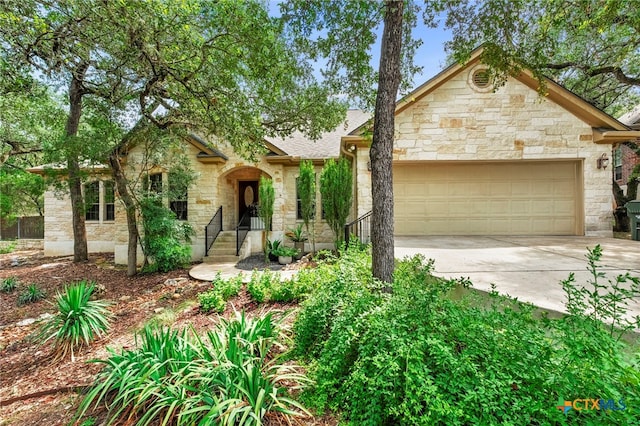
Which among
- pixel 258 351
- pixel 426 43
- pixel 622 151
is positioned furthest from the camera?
pixel 622 151

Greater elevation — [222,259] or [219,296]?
[219,296]

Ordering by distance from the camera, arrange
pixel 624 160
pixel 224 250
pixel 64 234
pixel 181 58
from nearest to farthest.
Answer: pixel 181 58 → pixel 224 250 → pixel 64 234 → pixel 624 160

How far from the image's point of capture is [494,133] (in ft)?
27.3

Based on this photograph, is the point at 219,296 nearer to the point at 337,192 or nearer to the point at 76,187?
the point at 337,192

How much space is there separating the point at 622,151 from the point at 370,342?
20.6 meters

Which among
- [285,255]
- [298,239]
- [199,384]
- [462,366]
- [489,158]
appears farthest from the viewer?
[298,239]

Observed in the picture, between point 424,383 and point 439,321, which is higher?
point 439,321

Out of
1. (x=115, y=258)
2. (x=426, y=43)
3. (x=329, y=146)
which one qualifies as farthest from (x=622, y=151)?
(x=115, y=258)

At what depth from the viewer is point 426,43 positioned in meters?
4.94

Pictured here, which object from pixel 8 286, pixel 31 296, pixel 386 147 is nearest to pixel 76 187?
pixel 8 286

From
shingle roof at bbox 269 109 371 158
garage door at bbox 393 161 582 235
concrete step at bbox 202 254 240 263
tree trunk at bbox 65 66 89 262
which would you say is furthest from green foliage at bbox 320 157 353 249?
tree trunk at bbox 65 66 89 262

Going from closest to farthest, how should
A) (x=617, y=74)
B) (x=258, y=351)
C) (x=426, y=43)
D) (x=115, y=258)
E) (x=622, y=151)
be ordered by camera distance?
(x=258, y=351), (x=426, y=43), (x=617, y=74), (x=115, y=258), (x=622, y=151)

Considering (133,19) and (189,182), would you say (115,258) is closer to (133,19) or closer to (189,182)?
(189,182)

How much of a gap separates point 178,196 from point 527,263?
9.94 m
